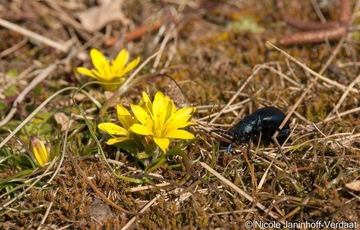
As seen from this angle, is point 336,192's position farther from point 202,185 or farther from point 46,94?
point 46,94

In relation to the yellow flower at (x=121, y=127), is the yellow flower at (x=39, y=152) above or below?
below

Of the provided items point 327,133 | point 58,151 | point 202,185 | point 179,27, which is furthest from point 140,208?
point 179,27

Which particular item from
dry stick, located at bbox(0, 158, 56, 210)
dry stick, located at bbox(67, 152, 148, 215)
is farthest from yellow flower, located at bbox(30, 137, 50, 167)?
dry stick, located at bbox(67, 152, 148, 215)

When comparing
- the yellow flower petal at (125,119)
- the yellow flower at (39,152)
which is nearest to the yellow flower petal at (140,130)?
the yellow flower petal at (125,119)

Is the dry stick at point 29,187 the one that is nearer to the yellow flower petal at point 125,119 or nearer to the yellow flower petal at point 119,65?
the yellow flower petal at point 125,119

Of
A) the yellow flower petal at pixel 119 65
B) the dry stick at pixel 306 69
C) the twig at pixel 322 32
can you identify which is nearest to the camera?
the dry stick at pixel 306 69
